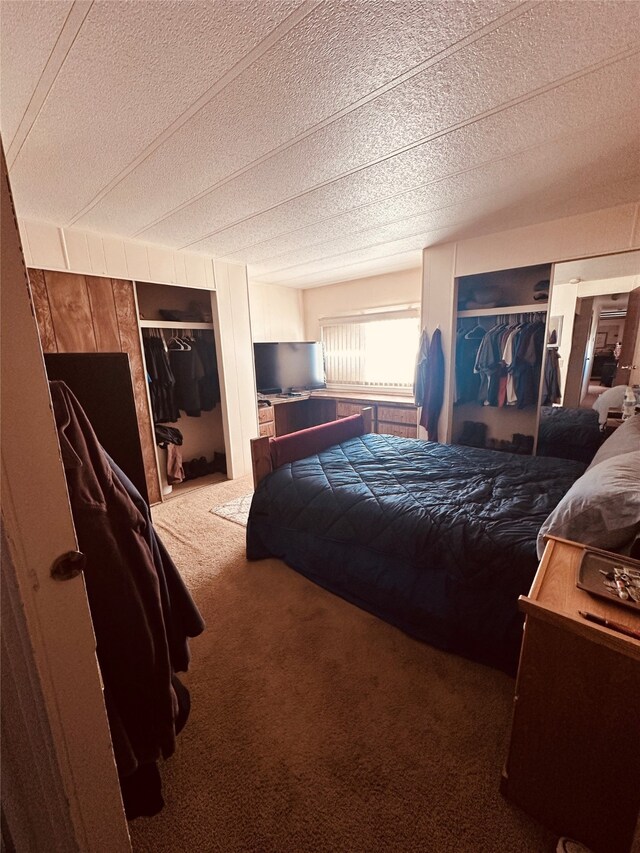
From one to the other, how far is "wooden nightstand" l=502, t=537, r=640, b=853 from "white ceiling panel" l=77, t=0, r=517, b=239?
1.74 metres

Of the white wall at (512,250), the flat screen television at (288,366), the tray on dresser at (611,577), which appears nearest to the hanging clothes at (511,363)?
the white wall at (512,250)

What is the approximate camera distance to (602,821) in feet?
2.92

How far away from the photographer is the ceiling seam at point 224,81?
100cm

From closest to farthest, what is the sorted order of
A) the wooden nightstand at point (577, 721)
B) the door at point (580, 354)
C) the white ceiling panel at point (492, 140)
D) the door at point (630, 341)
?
the wooden nightstand at point (577, 721), the white ceiling panel at point (492, 140), the door at point (630, 341), the door at point (580, 354)

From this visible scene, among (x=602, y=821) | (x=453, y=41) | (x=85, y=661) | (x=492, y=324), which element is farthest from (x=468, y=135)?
(x=602, y=821)

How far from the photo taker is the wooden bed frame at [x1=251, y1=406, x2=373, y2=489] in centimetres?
235

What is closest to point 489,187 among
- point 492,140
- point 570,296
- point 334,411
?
point 492,140

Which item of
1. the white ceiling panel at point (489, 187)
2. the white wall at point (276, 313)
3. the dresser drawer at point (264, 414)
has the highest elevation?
the white ceiling panel at point (489, 187)

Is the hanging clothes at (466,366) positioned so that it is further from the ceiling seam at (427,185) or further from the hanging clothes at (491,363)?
the ceiling seam at (427,185)

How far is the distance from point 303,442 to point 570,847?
2.13 meters

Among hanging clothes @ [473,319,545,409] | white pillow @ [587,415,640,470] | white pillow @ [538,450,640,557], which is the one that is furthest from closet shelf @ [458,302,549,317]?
white pillow @ [538,450,640,557]

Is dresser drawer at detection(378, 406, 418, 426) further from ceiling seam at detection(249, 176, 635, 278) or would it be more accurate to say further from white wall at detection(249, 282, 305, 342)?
white wall at detection(249, 282, 305, 342)

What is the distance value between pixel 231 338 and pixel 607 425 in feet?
11.5

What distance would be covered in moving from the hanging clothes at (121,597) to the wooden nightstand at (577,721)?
3.42 ft
